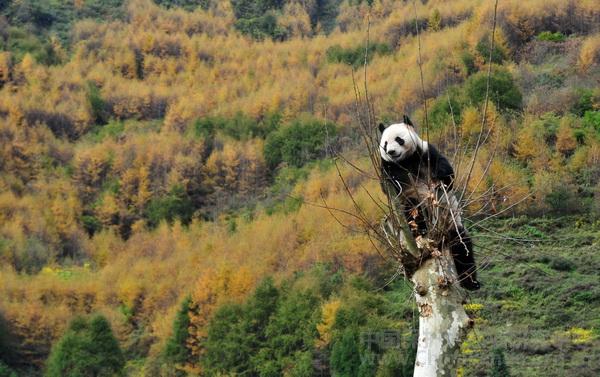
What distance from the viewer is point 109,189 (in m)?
94.9

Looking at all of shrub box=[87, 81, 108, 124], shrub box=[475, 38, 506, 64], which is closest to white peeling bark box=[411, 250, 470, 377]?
shrub box=[475, 38, 506, 64]

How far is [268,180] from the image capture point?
90562 millimetres

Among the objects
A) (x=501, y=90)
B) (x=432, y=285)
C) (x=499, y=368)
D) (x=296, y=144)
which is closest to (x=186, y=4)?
(x=296, y=144)

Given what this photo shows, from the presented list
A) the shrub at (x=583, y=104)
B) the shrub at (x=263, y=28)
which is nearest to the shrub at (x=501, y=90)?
the shrub at (x=583, y=104)

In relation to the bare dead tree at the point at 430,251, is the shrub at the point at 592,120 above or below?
below

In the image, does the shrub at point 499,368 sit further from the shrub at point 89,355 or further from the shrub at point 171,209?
the shrub at point 171,209

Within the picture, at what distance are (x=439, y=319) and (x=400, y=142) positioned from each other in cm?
178

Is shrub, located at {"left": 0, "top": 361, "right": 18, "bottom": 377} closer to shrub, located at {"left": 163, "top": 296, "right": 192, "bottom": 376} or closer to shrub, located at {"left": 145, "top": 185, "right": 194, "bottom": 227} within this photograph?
shrub, located at {"left": 163, "top": 296, "right": 192, "bottom": 376}

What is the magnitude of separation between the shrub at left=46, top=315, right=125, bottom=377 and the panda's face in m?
39.4

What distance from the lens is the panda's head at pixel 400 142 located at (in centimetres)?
768

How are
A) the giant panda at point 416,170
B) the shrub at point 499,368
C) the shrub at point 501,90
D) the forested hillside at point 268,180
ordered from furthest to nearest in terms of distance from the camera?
the shrub at point 501,90 < the forested hillside at point 268,180 < the shrub at point 499,368 < the giant panda at point 416,170

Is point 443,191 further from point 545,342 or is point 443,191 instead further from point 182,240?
point 182,240

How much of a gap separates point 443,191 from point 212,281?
4645cm

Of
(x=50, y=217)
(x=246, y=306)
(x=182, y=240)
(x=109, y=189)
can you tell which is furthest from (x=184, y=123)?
(x=246, y=306)
